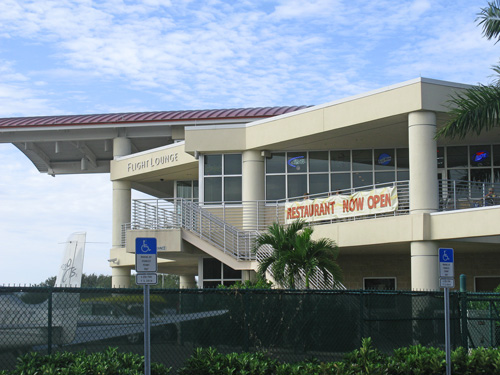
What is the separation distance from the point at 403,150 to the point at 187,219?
9204 millimetres

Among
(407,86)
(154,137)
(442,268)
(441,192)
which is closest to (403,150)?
(441,192)

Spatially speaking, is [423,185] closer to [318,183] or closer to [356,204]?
[356,204]

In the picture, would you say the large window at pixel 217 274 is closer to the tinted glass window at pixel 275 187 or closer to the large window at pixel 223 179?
the large window at pixel 223 179

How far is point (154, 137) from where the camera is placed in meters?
40.1

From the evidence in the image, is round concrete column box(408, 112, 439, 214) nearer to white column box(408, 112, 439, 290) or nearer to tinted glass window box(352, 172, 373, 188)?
white column box(408, 112, 439, 290)

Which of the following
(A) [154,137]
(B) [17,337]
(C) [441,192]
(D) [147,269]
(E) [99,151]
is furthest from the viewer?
(E) [99,151]

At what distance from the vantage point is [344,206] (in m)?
26.9

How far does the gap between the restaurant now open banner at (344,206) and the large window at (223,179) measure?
2961 millimetres

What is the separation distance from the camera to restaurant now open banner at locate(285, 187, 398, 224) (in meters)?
25.4

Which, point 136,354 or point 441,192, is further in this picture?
point 441,192

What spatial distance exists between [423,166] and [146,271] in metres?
16.2

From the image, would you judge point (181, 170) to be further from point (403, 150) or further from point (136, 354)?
point (136, 354)

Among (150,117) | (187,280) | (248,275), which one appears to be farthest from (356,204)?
(187,280)

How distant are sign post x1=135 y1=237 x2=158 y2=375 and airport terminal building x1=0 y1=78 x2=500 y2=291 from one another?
12699mm
